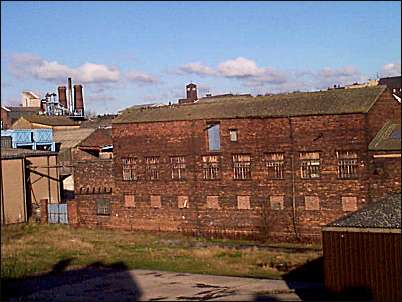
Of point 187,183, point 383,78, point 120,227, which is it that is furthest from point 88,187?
point 383,78

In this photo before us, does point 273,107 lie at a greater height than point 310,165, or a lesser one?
greater

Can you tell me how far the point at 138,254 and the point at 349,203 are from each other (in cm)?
758

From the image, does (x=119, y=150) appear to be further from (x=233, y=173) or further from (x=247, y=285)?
(x=247, y=285)

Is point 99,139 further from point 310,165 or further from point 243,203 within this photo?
point 310,165

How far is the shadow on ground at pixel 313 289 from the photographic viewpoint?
13.9 metres

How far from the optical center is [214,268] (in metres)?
20.1

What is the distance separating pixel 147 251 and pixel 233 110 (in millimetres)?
6613

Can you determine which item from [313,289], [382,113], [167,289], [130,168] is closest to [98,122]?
[130,168]

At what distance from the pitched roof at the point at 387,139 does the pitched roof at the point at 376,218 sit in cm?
700

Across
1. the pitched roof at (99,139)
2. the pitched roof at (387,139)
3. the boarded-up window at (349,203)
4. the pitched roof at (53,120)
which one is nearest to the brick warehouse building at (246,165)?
the boarded-up window at (349,203)

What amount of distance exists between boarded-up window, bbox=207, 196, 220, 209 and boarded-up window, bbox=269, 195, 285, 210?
2.47 meters

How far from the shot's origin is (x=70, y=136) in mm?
36969

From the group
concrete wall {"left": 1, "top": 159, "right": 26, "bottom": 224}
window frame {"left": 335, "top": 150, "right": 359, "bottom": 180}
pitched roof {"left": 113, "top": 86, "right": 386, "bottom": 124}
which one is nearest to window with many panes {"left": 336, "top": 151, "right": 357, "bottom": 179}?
window frame {"left": 335, "top": 150, "right": 359, "bottom": 180}

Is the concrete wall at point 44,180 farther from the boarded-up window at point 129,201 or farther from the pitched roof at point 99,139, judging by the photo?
the boarded-up window at point 129,201
